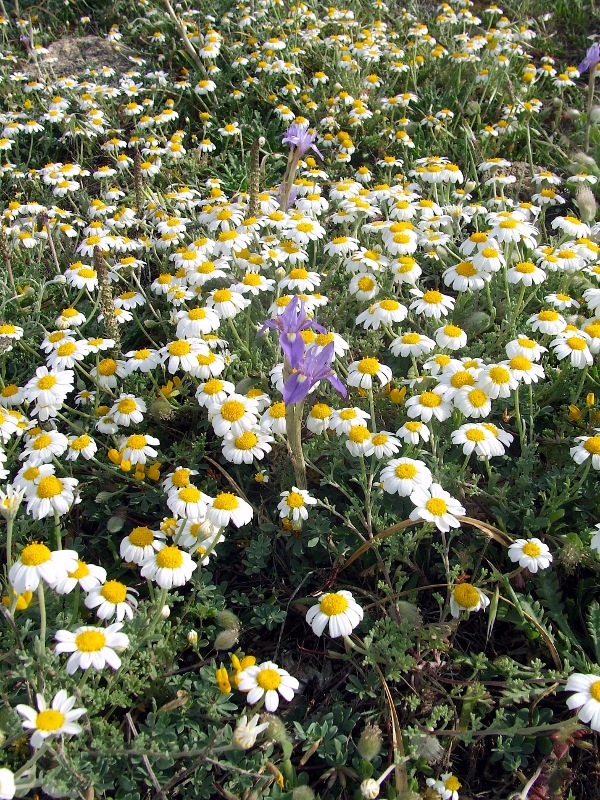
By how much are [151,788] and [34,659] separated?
1.78 ft

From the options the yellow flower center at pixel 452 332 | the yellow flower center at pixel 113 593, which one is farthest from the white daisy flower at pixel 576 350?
the yellow flower center at pixel 113 593

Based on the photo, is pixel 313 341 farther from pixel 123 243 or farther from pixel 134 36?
pixel 134 36

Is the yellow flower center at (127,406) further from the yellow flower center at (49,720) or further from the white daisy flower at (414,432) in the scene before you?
the yellow flower center at (49,720)

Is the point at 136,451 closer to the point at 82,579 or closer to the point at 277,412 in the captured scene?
the point at 277,412

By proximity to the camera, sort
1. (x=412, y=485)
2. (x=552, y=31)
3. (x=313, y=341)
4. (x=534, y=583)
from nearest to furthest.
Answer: (x=412, y=485), (x=534, y=583), (x=313, y=341), (x=552, y=31)

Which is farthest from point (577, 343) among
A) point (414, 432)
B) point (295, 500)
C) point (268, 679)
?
point (268, 679)

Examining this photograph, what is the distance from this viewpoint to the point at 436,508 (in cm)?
229

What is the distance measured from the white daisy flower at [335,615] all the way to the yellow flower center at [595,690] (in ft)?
2.33

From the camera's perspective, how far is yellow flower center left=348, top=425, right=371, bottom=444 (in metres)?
2.55

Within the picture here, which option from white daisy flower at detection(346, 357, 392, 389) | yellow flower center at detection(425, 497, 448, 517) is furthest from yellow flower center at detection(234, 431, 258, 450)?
yellow flower center at detection(425, 497, 448, 517)

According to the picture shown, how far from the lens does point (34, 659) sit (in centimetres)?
209

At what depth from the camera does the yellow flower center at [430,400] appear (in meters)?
2.64

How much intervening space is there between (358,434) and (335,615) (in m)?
0.69

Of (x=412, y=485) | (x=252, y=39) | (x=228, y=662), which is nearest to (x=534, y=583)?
(x=412, y=485)
